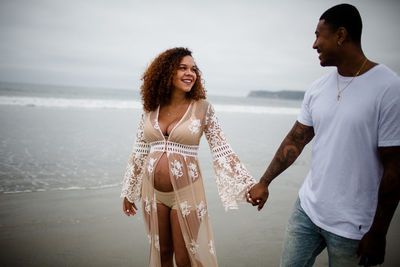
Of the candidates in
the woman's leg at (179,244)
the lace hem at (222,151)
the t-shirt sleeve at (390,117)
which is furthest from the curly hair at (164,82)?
the t-shirt sleeve at (390,117)

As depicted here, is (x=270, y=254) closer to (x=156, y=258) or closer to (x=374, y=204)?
(x=156, y=258)

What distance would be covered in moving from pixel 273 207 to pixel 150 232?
10.1ft

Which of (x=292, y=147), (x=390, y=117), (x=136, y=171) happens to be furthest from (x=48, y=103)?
(x=390, y=117)

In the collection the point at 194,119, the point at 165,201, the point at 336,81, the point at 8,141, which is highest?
the point at 336,81

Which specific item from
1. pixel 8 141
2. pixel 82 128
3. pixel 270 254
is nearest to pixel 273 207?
pixel 270 254

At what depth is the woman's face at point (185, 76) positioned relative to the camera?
262cm

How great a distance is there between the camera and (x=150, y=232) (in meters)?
2.48

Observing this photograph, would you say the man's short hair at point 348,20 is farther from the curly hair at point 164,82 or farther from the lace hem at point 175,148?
the lace hem at point 175,148

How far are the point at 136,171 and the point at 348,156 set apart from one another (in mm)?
2058

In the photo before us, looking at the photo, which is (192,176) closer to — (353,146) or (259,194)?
(259,194)

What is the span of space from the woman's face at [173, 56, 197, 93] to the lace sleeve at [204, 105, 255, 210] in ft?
1.08

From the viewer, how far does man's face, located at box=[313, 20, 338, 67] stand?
1.79 meters

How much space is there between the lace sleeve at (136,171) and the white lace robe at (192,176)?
12 cm

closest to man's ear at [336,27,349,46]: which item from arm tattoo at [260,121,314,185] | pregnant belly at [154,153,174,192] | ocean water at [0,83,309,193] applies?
arm tattoo at [260,121,314,185]
